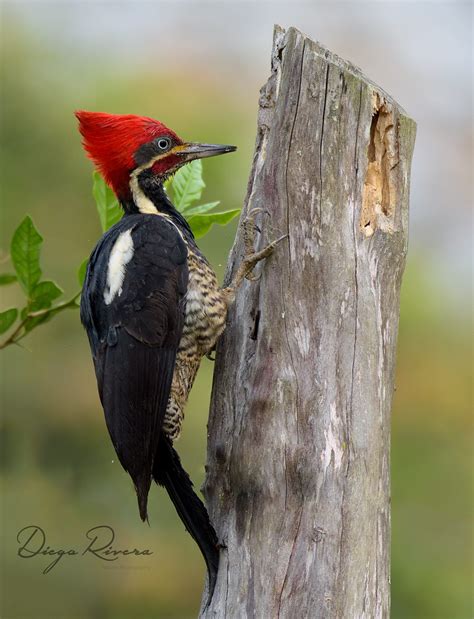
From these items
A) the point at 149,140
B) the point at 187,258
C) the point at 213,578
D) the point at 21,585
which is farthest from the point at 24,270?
the point at 21,585

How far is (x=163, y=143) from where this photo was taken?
387 centimetres

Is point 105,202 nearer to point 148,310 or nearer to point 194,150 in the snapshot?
point 148,310

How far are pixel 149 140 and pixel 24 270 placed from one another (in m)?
1.02

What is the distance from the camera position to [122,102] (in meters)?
6.55

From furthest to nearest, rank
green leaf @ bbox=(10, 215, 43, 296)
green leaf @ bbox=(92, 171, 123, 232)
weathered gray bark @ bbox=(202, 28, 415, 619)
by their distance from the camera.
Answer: green leaf @ bbox=(92, 171, 123, 232) < green leaf @ bbox=(10, 215, 43, 296) < weathered gray bark @ bbox=(202, 28, 415, 619)

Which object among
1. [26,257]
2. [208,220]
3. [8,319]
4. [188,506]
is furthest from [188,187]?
[188,506]

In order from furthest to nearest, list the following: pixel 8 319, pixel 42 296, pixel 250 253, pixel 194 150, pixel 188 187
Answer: pixel 194 150, pixel 188 187, pixel 250 253, pixel 42 296, pixel 8 319

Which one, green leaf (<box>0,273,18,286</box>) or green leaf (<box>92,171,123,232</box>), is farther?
green leaf (<box>92,171,123,232</box>)

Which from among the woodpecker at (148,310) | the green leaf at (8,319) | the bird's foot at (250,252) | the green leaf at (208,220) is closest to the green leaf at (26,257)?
the green leaf at (8,319)

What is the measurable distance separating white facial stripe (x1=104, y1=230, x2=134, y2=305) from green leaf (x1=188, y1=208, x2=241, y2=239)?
281 millimetres

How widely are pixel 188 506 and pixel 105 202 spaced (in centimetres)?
118

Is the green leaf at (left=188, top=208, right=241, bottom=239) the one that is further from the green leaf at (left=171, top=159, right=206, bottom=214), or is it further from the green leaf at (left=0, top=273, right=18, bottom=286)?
the green leaf at (left=0, top=273, right=18, bottom=286)

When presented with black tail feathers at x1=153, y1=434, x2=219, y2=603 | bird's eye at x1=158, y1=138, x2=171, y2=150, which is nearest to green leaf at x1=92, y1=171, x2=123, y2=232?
bird's eye at x1=158, y1=138, x2=171, y2=150

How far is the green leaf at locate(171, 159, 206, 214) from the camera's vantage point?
11.3 ft
